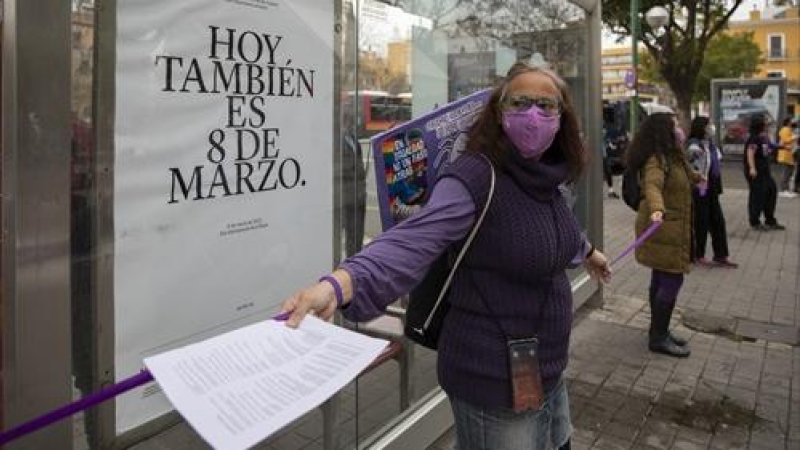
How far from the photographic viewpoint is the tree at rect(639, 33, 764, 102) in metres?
50.0

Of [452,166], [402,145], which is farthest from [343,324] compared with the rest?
[452,166]

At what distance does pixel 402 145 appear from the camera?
7.93 feet

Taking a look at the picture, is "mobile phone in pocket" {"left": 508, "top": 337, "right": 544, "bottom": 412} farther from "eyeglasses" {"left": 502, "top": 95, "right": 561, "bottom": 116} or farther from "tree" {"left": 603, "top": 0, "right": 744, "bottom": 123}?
"tree" {"left": 603, "top": 0, "right": 744, "bottom": 123}

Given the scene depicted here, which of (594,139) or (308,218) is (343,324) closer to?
(308,218)

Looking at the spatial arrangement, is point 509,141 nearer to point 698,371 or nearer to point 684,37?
point 698,371

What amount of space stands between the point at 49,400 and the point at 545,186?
153 centimetres

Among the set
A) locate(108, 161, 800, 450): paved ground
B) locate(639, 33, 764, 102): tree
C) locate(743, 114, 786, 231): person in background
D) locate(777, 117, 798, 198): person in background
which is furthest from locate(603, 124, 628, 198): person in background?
locate(639, 33, 764, 102): tree

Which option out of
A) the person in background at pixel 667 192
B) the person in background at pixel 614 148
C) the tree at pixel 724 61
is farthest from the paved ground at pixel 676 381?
the tree at pixel 724 61

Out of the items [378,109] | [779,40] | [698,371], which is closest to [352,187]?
[378,109]

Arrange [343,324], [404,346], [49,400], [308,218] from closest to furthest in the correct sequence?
[49,400] < [308,218] < [343,324] < [404,346]

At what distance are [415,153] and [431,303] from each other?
23.8 inches

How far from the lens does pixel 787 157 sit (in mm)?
14516

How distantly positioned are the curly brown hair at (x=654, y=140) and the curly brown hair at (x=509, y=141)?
2.75m

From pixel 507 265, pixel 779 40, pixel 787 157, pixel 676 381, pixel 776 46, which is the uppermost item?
pixel 779 40
